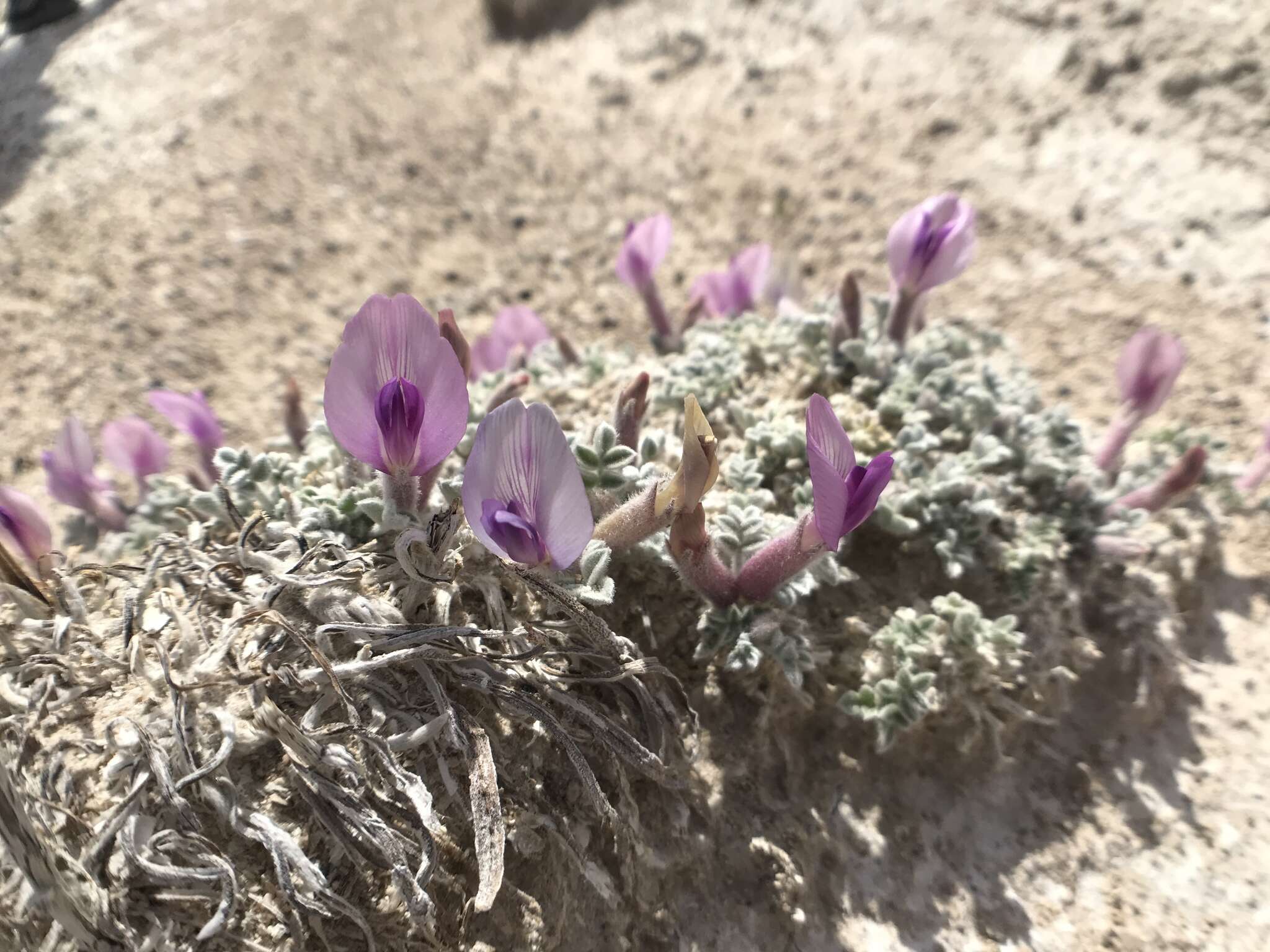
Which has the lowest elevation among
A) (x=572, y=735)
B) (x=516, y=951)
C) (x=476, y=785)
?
(x=516, y=951)

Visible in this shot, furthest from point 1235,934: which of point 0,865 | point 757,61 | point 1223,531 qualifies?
point 757,61

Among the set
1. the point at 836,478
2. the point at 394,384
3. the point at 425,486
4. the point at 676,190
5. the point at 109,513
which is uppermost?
the point at 394,384

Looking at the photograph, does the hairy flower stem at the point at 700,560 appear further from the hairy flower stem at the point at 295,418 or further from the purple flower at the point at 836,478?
the hairy flower stem at the point at 295,418

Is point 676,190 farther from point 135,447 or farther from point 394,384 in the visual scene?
point 394,384

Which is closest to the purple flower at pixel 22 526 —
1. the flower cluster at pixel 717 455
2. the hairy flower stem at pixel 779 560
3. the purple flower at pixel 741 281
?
the flower cluster at pixel 717 455

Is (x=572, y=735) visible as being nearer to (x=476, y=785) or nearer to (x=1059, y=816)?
(x=476, y=785)

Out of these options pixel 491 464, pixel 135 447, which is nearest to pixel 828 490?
pixel 491 464

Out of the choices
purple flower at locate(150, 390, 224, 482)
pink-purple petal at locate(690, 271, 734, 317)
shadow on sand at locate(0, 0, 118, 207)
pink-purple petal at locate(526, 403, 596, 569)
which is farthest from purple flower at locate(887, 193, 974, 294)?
shadow on sand at locate(0, 0, 118, 207)
